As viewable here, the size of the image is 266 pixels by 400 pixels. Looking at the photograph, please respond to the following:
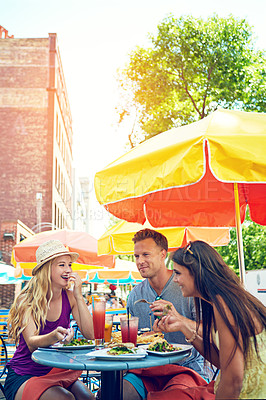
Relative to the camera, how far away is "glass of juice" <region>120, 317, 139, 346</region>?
9.41 feet

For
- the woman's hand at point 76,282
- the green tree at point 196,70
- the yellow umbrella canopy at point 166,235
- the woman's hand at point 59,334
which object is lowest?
the woman's hand at point 59,334

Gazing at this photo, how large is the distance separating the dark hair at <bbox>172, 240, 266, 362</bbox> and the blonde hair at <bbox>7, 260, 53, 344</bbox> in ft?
4.36

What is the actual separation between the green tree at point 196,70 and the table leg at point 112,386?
682 inches

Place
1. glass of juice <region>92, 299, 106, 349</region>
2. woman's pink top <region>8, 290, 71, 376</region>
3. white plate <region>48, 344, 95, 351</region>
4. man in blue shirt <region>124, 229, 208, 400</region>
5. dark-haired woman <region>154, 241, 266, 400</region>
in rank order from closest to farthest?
dark-haired woman <region>154, 241, 266, 400</region>
white plate <region>48, 344, 95, 351</region>
glass of juice <region>92, 299, 106, 349</region>
woman's pink top <region>8, 290, 71, 376</region>
man in blue shirt <region>124, 229, 208, 400</region>

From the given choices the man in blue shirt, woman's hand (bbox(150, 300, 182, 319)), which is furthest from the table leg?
the man in blue shirt

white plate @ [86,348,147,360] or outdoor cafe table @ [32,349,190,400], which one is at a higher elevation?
white plate @ [86,348,147,360]

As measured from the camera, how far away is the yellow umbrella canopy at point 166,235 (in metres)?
7.50

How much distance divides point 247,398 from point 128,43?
68.7 ft

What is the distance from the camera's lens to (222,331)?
222cm

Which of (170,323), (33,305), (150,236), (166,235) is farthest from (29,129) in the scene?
(170,323)

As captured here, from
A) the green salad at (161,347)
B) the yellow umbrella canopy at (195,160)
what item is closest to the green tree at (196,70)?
the yellow umbrella canopy at (195,160)

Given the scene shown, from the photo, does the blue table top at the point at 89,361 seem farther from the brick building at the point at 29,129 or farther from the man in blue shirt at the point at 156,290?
the brick building at the point at 29,129

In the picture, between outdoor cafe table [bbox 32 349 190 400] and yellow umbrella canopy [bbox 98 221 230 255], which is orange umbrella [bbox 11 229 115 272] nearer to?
yellow umbrella canopy [bbox 98 221 230 255]

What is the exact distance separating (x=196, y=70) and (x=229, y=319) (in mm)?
18620
